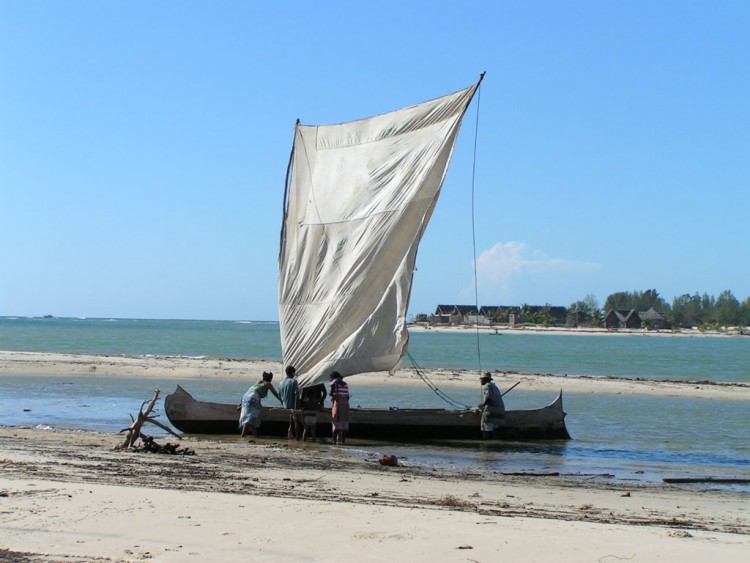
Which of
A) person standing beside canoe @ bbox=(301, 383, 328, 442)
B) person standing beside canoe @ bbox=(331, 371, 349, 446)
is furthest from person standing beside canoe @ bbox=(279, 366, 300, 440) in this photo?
person standing beside canoe @ bbox=(331, 371, 349, 446)

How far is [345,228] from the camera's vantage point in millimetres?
17969

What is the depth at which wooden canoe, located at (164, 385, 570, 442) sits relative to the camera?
18047 millimetres

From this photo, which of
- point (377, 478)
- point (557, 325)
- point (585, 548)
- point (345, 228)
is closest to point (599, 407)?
point (345, 228)

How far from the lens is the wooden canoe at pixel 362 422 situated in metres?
18.0

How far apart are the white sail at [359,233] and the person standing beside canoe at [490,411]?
76.8 inches

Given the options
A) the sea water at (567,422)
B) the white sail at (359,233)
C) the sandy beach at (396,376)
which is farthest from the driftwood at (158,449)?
the sandy beach at (396,376)

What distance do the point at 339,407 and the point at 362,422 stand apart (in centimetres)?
116

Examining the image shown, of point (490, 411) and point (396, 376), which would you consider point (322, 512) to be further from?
point (396, 376)

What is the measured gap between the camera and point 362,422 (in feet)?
59.4

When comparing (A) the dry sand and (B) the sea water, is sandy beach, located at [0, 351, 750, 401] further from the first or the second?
(A) the dry sand

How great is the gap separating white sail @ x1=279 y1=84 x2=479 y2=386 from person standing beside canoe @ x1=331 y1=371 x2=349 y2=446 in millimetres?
580

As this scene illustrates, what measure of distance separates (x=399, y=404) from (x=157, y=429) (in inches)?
415

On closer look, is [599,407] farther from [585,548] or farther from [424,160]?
[585,548]

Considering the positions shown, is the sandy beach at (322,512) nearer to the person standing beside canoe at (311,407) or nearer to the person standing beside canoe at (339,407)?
the person standing beside canoe at (339,407)
